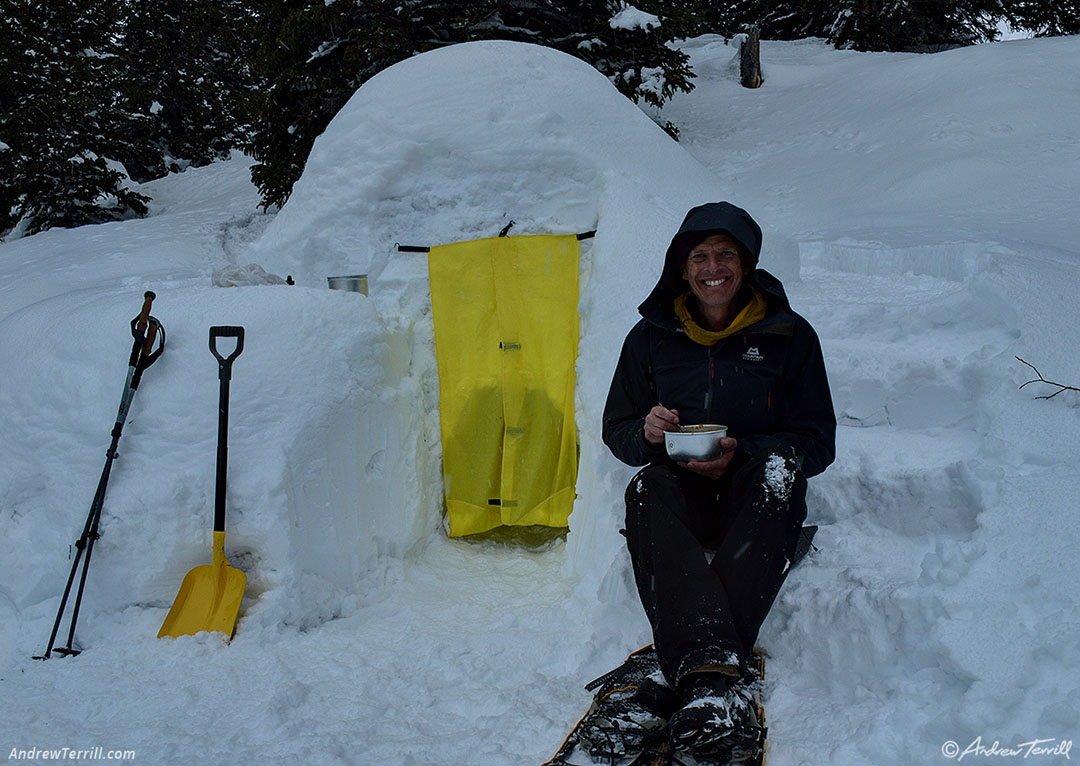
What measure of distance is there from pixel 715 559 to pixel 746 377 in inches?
23.6

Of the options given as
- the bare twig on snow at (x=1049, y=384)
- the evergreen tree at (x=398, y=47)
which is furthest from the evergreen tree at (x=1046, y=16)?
the bare twig on snow at (x=1049, y=384)

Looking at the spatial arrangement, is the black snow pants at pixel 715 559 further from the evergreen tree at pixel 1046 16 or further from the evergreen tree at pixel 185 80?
the evergreen tree at pixel 185 80

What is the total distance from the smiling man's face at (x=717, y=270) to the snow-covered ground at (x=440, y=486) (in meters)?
0.85

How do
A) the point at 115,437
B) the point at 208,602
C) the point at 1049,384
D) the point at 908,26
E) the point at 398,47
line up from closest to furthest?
the point at 1049,384, the point at 208,602, the point at 115,437, the point at 398,47, the point at 908,26

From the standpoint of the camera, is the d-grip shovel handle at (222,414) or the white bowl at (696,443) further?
the d-grip shovel handle at (222,414)

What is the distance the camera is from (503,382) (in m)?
3.99

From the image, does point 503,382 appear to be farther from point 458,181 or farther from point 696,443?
point 696,443

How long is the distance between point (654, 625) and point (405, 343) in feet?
A: 7.41

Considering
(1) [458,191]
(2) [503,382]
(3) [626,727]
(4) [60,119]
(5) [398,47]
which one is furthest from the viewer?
(4) [60,119]

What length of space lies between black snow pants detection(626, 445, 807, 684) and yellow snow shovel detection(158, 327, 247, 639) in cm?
157

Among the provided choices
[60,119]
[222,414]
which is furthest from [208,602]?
[60,119]

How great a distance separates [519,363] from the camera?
13.1 feet

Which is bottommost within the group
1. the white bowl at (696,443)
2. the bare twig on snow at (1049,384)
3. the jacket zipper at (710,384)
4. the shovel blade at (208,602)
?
the shovel blade at (208,602)

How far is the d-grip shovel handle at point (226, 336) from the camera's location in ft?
9.87
